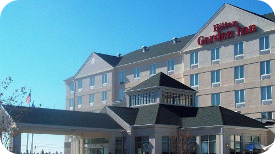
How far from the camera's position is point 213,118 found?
36.7 m

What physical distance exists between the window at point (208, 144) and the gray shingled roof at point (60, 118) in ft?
27.2

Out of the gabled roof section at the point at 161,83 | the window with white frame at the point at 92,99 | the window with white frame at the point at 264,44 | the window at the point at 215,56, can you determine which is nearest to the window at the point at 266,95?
the window with white frame at the point at 264,44

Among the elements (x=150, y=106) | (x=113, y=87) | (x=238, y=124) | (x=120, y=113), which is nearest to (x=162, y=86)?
(x=150, y=106)

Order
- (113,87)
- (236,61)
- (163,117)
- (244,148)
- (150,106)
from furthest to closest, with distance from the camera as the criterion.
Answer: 1. (113,87)
2. (236,61)
3. (150,106)
4. (163,117)
5. (244,148)

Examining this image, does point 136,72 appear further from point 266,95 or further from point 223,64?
point 266,95

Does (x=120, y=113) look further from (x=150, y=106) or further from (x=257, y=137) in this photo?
(x=257, y=137)

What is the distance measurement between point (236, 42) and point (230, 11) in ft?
12.6

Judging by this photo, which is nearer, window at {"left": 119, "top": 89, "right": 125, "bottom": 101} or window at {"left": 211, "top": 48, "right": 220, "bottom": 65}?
window at {"left": 211, "top": 48, "right": 220, "bottom": 65}

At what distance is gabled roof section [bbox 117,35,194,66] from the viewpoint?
5944 centimetres

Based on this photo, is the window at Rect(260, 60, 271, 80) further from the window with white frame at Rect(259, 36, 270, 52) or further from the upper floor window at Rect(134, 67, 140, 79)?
the upper floor window at Rect(134, 67, 140, 79)

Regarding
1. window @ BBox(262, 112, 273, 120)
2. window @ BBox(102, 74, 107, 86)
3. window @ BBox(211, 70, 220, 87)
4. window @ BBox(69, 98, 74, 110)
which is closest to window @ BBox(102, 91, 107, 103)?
window @ BBox(102, 74, 107, 86)

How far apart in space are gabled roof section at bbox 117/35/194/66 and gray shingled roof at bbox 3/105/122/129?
2031 cm

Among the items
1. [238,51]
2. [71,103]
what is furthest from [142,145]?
[71,103]

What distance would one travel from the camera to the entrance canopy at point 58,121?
35719mm
